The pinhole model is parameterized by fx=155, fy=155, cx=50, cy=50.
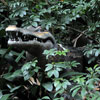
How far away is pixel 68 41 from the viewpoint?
10.5ft

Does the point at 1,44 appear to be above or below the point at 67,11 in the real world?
below

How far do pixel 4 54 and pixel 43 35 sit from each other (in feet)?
2.05

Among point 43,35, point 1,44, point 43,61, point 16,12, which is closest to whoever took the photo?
point 43,35

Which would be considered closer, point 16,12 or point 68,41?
point 16,12

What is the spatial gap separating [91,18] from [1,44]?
155cm

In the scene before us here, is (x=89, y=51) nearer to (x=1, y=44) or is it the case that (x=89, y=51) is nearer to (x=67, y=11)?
(x=67, y=11)

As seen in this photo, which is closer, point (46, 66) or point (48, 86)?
point (48, 86)

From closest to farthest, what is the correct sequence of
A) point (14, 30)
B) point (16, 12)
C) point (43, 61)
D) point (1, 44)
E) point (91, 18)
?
point (14, 30), point (43, 61), point (16, 12), point (91, 18), point (1, 44)

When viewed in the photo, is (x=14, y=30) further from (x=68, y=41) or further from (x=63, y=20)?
(x=68, y=41)

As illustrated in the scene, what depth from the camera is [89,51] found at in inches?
67.4

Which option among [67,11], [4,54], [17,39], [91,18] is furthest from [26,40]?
[91,18]

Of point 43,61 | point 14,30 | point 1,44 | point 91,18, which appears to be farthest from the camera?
point 1,44

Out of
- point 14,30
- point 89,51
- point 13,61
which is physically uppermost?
point 14,30

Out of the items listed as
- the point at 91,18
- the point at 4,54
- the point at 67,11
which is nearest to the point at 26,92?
the point at 4,54
